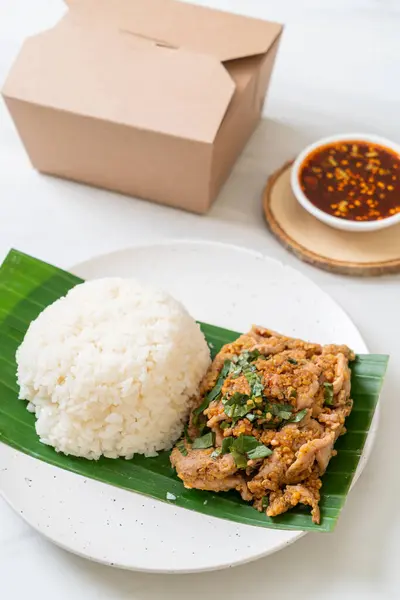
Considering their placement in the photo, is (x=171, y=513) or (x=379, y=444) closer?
(x=171, y=513)

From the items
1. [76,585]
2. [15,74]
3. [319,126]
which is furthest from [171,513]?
[319,126]

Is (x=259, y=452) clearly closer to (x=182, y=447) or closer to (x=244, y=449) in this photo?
(x=244, y=449)

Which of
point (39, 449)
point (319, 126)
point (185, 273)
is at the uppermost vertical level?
point (319, 126)

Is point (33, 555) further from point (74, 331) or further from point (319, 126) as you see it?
point (319, 126)

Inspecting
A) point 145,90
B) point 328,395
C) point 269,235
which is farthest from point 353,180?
point 328,395

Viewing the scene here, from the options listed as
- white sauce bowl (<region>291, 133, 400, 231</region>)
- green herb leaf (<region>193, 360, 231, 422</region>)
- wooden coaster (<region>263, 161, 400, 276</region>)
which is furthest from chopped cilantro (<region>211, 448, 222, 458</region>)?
white sauce bowl (<region>291, 133, 400, 231</region>)

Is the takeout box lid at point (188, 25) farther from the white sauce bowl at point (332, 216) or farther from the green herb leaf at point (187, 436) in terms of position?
the green herb leaf at point (187, 436)
